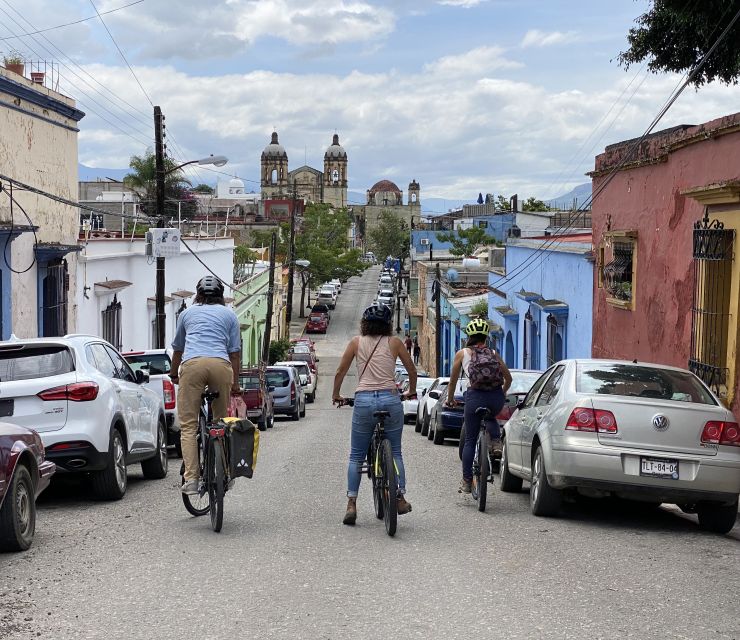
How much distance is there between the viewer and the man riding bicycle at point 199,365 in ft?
29.5

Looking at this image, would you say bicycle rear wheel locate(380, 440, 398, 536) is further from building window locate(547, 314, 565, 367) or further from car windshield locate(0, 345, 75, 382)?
building window locate(547, 314, 565, 367)

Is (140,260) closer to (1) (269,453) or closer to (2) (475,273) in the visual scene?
(1) (269,453)

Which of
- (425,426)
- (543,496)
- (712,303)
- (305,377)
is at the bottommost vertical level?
(305,377)

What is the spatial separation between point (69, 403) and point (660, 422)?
5.27 m

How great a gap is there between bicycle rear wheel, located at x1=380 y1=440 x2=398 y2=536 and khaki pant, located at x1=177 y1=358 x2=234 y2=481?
135 cm

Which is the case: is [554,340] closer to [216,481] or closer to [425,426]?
[425,426]

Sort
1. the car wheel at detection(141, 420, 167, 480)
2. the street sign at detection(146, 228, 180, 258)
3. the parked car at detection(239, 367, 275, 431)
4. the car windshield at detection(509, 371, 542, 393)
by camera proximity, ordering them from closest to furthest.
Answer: the car wheel at detection(141, 420, 167, 480) → the car windshield at detection(509, 371, 542, 393) → the parked car at detection(239, 367, 275, 431) → the street sign at detection(146, 228, 180, 258)

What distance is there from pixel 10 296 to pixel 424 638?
58.7 feet

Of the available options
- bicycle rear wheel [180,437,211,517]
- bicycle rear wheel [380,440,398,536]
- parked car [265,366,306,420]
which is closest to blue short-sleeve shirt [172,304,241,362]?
bicycle rear wheel [180,437,211,517]

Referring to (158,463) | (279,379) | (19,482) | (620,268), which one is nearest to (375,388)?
(19,482)

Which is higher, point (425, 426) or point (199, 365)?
point (199, 365)

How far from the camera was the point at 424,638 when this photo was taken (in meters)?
5.74

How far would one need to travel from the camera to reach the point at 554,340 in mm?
29000

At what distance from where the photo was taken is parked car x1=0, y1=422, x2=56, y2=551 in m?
7.84
